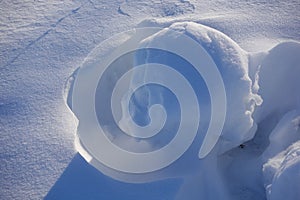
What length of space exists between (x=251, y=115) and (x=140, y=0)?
139cm

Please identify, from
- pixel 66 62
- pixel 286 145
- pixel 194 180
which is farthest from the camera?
pixel 66 62

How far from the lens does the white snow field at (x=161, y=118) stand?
1.76 metres

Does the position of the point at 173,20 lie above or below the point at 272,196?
above

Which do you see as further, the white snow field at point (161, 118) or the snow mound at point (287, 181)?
the white snow field at point (161, 118)

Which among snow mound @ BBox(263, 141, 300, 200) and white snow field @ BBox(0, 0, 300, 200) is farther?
white snow field @ BBox(0, 0, 300, 200)

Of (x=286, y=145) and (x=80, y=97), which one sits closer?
(x=286, y=145)

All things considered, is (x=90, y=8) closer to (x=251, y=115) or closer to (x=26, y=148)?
(x=26, y=148)

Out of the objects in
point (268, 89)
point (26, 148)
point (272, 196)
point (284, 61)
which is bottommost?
point (26, 148)

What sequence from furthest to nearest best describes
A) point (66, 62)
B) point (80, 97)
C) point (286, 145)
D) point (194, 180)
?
point (66, 62) < point (80, 97) < point (286, 145) < point (194, 180)

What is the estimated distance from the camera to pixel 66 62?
2.38 meters

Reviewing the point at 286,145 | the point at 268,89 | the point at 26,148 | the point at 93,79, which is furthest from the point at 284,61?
the point at 26,148

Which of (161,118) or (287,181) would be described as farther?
(161,118)

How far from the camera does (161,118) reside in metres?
1.90

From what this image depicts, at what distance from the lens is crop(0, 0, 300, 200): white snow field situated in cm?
176
